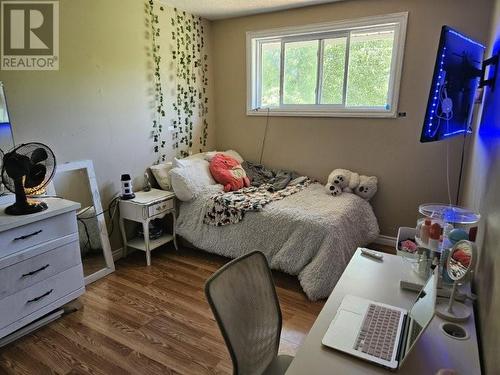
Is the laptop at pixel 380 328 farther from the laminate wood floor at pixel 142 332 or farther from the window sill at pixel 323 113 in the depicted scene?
the window sill at pixel 323 113

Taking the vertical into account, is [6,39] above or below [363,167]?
above

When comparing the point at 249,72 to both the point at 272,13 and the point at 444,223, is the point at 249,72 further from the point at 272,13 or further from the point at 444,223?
the point at 444,223

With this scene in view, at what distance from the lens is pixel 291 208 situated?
2.72 m

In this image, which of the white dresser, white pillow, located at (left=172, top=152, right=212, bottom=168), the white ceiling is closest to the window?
the white ceiling

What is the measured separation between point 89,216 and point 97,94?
1036 millimetres

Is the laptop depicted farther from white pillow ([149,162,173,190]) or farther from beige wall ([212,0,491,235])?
white pillow ([149,162,173,190])

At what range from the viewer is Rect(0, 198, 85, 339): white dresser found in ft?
6.01

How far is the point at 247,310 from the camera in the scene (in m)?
1.11

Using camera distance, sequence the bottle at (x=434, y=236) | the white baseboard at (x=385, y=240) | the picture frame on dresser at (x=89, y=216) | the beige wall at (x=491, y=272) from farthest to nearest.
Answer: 1. the white baseboard at (x=385, y=240)
2. the picture frame on dresser at (x=89, y=216)
3. the bottle at (x=434, y=236)
4. the beige wall at (x=491, y=272)

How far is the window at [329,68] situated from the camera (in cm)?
306

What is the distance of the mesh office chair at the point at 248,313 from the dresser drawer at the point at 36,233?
151cm

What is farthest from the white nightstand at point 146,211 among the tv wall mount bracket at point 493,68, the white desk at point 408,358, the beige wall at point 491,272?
the tv wall mount bracket at point 493,68

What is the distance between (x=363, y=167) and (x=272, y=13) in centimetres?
194

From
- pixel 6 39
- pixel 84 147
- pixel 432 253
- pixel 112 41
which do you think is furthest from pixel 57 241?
pixel 432 253
